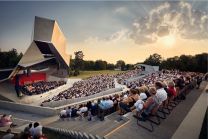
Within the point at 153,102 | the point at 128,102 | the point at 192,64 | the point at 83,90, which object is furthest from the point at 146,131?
the point at 192,64

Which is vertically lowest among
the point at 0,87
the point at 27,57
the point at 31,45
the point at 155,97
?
the point at 0,87

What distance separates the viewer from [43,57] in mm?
33812

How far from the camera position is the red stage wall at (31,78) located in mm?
30422

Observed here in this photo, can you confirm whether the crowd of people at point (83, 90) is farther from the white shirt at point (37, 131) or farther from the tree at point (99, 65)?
the tree at point (99, 65)

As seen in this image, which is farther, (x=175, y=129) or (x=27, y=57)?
(x=27, y=57)

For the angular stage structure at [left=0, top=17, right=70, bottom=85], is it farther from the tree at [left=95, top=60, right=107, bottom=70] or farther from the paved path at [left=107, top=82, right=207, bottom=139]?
the tree at [left=95, top=60, right=107, bottom=70]

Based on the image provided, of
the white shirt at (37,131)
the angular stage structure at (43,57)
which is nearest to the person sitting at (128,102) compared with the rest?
the white shirt at (37,131)

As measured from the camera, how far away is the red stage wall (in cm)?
3042

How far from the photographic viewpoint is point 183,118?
23.3 ft

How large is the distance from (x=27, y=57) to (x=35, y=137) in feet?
86.3

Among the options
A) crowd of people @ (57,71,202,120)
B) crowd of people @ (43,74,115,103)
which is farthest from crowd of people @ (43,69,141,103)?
crowd of people @ (57,71,202,120)

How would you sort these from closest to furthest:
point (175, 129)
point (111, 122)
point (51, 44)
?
1. point (175, 129)
2. point (111, 122)
3. point (51, 44)

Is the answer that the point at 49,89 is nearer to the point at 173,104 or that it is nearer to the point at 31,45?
the point at 31,45

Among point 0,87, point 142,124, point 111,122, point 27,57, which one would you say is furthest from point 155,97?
point 27,57
